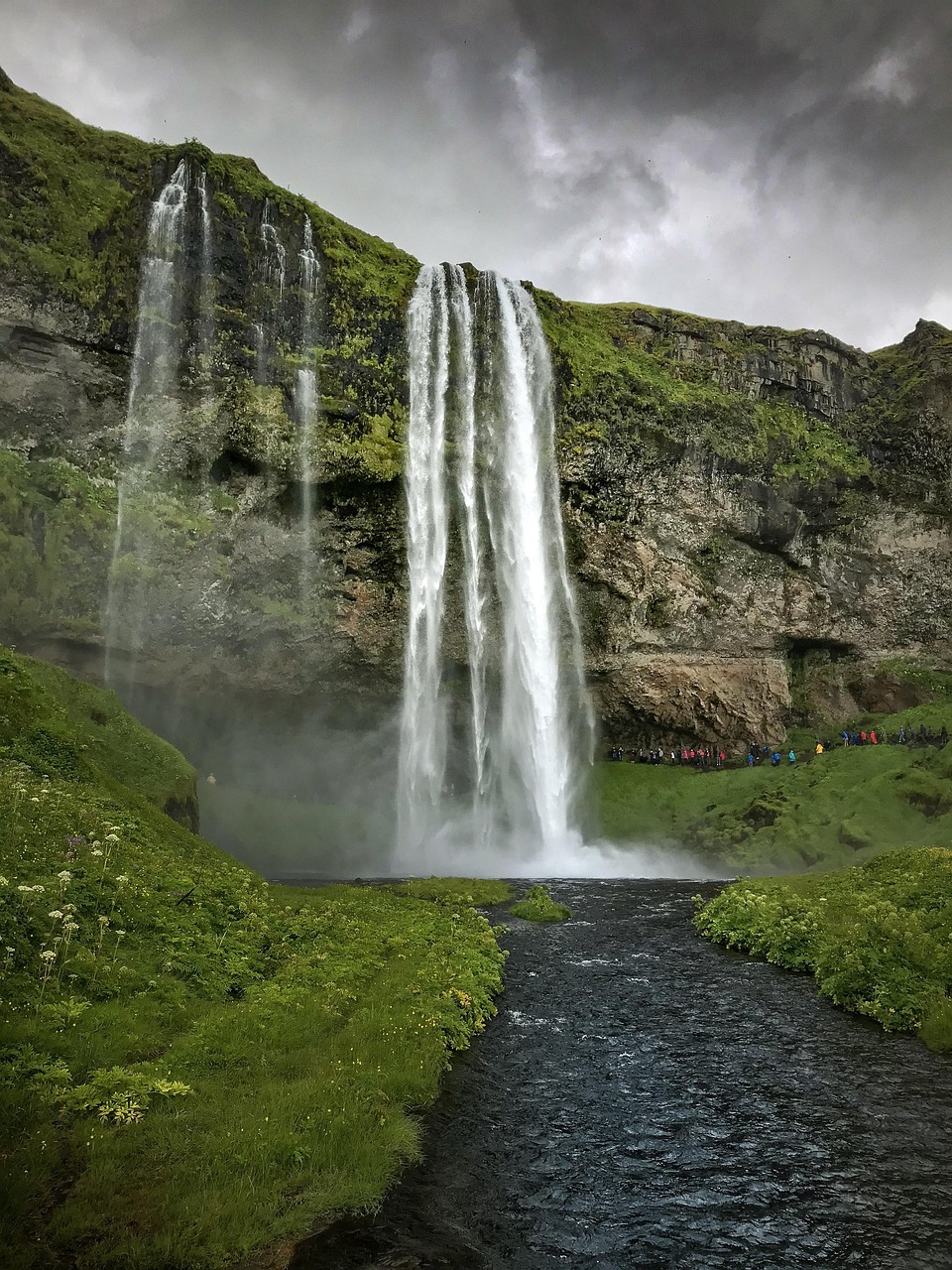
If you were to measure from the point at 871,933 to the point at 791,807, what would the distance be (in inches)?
1161

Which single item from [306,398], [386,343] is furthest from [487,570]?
[386,343]

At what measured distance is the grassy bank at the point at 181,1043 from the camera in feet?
19.1

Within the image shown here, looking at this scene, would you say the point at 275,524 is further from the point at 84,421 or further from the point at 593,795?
the point at 593,795

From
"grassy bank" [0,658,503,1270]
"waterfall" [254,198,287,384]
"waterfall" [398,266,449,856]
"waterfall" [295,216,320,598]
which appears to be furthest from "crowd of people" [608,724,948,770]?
"grassy bank" [0,658,503,1270]

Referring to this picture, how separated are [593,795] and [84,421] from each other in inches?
1529

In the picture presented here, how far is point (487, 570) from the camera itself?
47.2 m

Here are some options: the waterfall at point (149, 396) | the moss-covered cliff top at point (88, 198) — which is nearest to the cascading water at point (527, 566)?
the moss-covered cliff top at point (88, 198)

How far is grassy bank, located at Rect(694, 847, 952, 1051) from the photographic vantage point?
12.4 meters

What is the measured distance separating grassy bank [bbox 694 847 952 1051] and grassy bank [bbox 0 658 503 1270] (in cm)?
663

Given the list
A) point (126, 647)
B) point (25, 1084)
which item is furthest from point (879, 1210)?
point (126, 647)

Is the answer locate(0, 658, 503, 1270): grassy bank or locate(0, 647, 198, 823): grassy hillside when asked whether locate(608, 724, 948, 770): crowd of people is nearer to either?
locate(0, 647, 198, 823): grassy hillside

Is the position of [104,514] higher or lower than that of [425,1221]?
higher

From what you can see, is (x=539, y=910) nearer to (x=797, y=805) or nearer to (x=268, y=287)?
(x=797, y=805)

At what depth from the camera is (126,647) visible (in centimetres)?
3962
